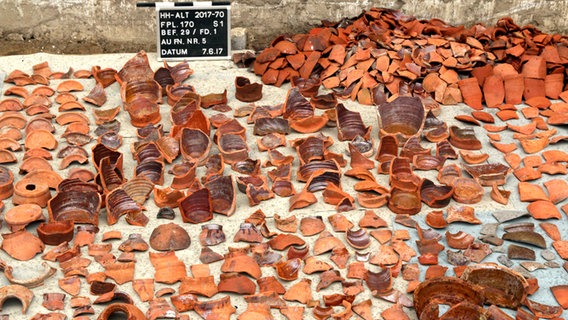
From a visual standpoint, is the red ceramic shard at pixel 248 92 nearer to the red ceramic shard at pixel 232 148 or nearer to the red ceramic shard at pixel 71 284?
the red ceramic shard at pixel 232 148

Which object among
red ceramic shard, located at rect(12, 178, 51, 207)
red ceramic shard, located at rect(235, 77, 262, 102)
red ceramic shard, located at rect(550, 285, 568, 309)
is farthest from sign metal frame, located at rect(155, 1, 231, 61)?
red ceramic shard, located at rect(550, 285, 568, 309)

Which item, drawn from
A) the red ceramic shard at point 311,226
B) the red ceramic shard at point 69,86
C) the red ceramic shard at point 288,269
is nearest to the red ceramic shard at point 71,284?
the red ceramic shard at point 288,269

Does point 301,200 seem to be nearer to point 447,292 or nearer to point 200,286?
point 200,286

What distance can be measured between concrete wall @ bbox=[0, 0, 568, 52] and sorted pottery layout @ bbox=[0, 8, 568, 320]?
211 millimetres

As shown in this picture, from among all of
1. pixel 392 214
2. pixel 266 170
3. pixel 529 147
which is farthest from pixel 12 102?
pixel 529 147

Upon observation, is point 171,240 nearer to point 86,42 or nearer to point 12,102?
point 12,102

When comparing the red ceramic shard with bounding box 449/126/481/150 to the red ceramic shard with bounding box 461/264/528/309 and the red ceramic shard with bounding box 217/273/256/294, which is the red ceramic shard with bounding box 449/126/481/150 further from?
the red ceramic shard with bounding box 217/273/256/294

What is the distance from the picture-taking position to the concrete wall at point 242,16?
552cm

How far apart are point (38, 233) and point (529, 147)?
2.45m

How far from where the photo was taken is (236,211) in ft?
13.1

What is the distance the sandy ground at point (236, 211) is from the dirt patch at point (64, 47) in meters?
0.18

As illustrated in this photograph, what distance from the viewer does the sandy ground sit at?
11.5 feet

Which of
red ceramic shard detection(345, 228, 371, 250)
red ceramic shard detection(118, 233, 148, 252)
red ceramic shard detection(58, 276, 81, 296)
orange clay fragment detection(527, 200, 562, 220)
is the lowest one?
red ceramic shard detection(58, 276, 81, 296)

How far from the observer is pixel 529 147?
4508 mm
